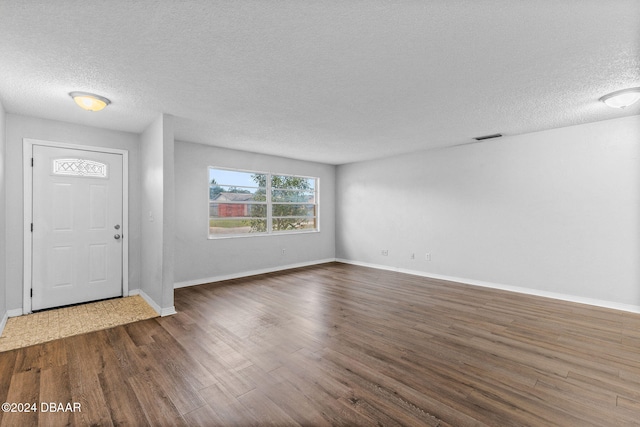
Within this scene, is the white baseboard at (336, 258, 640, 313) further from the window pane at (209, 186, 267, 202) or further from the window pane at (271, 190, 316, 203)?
the window pane at (209, 186, 267, 202)

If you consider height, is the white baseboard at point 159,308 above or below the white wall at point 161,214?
below

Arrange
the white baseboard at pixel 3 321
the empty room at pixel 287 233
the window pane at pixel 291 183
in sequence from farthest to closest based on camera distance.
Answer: the window pane at pixel 291 183 → the white baseboard at pixel 3 321 → the empty room at pixel 287 233

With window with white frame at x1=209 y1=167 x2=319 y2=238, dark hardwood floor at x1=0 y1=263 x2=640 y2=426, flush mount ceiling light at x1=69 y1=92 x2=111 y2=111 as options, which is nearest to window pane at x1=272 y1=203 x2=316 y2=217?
window with white frame at x1=209 y1=167 x2=319 y2=238

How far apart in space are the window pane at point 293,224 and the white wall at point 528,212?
5.66 feet

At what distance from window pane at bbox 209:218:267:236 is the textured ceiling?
208 centimetres

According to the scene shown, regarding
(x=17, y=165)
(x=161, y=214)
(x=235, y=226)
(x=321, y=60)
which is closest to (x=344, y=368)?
(x=321, y=60)

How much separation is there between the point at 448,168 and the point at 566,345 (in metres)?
3.47

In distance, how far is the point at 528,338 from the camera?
2936 millimetres

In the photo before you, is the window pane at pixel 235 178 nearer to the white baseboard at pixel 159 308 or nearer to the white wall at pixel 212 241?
the white wall at pixel 212 241

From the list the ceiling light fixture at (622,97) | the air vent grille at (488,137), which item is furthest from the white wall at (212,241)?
the ceiling light fixture at (622,97)

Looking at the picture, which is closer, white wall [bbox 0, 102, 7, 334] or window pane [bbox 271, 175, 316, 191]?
white wall [bbox 0, 102, 7, 334]

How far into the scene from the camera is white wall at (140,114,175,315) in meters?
3.61

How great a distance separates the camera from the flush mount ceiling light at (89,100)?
2938 millimetres

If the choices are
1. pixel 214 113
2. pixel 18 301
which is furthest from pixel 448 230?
pixel 18 301
